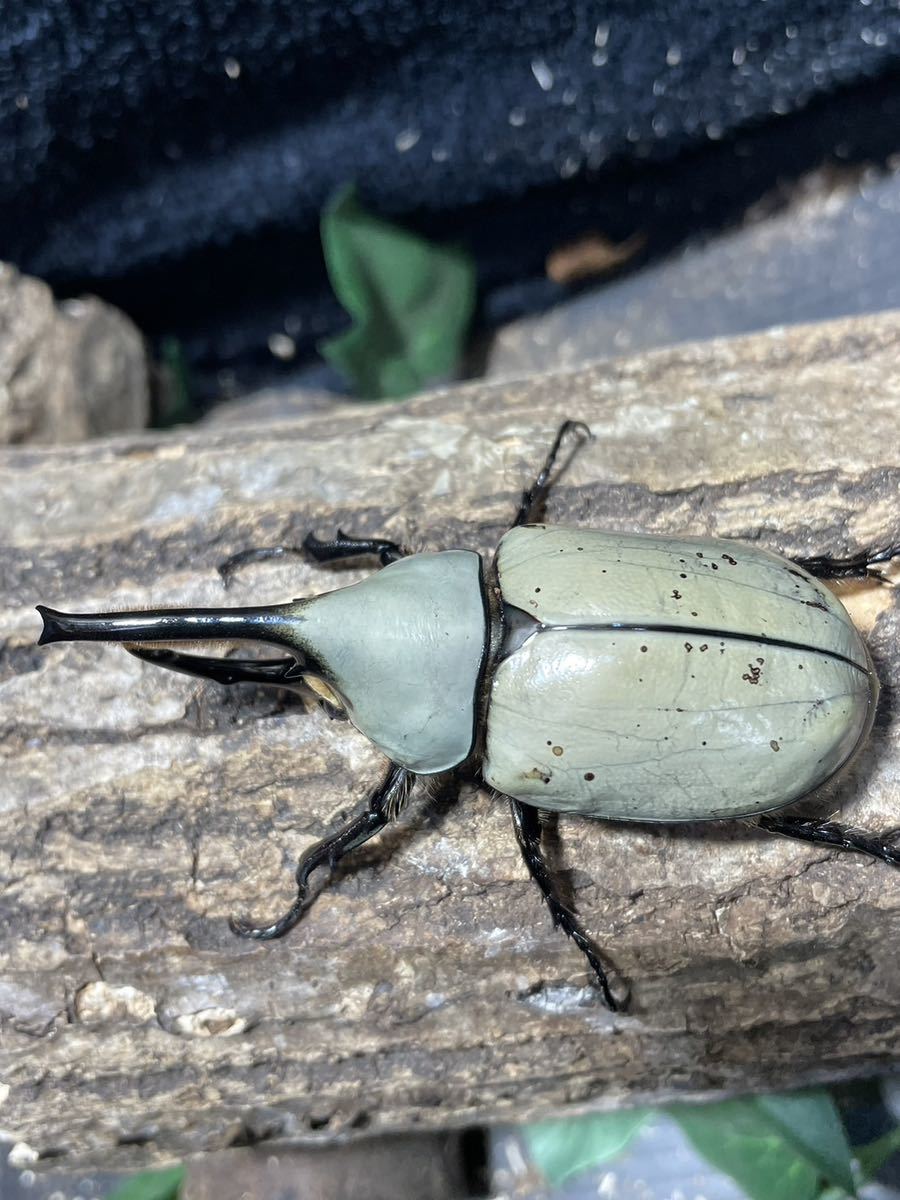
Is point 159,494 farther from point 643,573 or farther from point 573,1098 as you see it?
point 573,1098

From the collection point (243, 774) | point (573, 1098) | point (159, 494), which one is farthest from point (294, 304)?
point (573, 1098)

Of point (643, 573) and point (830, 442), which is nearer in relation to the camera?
point (643, 573)

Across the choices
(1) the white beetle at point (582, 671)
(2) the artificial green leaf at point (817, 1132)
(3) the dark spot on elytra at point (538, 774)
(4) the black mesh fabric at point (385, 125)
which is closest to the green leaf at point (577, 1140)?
(2) the artificial green leaf at point (817, 1132)

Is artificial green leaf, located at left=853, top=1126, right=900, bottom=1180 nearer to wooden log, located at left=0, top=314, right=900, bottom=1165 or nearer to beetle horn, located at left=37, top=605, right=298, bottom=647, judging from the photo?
wooden log, located at left=0, top=314, right=900, bottom=1165

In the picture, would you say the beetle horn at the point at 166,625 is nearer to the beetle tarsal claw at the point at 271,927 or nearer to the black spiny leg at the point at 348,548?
the black spiny leg at the point at 348,548

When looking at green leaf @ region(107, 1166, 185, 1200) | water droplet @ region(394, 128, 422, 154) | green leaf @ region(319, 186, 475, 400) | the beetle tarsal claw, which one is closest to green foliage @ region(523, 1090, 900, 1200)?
green leaf @ region(107, 1166, 185, 1200)
